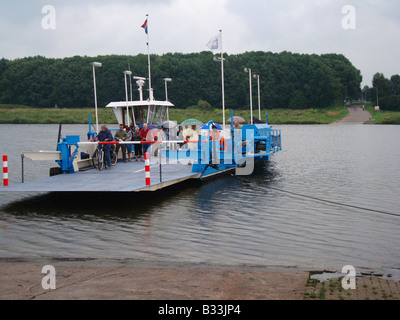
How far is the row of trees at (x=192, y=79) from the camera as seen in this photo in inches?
2594

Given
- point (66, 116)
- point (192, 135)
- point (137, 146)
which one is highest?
point (66, 116)

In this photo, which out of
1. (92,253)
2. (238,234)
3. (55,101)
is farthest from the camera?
(55,101)

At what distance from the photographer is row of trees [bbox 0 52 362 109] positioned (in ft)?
216

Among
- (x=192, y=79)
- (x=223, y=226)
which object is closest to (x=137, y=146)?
(x=223, y=226)

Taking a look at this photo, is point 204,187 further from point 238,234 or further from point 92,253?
point 92,253

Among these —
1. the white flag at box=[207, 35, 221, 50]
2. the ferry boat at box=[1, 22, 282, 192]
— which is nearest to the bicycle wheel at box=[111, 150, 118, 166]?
the ferry boat at box=[1, 22, 282, 192]

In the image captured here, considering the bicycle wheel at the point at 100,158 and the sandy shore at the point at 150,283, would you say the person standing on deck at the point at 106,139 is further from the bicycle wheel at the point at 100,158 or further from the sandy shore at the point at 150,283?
the sandy shore at the point at 150,283

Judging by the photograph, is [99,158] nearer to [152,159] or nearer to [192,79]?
[152,159]

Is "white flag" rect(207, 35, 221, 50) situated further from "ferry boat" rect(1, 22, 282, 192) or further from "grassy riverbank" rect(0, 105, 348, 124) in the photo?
"grassy riverbank" rect(0, 105, 348, 124)

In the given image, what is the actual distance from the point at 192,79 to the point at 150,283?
258ft

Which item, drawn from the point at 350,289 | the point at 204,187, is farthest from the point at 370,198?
the point at 350,289

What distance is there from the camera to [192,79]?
83438 millimetres

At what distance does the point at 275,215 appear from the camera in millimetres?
12258
